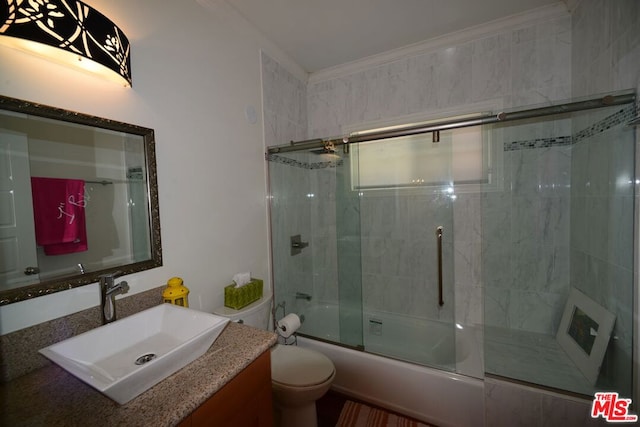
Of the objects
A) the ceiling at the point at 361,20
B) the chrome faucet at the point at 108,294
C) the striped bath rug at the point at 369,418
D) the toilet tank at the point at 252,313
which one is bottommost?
the striped bath rug at the point at 369,418

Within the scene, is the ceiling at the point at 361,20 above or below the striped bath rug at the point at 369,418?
above

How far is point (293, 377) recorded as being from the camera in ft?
4.56

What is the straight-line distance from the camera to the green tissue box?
4.98 ft

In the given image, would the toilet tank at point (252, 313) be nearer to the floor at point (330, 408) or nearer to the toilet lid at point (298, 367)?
the toilet lid at point (298, 367)

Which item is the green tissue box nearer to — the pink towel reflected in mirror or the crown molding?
the pink towel reflected in mirror

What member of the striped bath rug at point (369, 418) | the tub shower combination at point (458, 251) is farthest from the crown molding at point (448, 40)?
the striped bath rug at point (369, 418)

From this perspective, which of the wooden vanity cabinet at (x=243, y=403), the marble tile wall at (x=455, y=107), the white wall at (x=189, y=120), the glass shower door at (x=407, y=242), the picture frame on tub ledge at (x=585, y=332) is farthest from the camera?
the glass shower door at (x=407, y=242)

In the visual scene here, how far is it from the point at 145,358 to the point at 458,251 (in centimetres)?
220

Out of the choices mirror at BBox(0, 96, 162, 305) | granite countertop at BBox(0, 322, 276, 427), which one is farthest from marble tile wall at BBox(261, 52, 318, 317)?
granite countertop at BBox(0, 322, 276, 427)

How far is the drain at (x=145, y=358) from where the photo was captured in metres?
0.87

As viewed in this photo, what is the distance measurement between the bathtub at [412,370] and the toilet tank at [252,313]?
1.61 ft

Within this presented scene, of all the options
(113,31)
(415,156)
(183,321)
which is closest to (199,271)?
(183,321)

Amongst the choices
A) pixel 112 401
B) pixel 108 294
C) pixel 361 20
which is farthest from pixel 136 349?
pixel 361 20

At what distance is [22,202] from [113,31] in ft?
2.39
